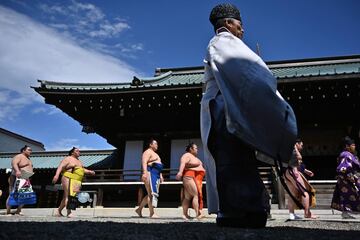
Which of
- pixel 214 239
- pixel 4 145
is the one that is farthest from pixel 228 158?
pixel 4 145

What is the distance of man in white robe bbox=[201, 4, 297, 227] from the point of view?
86.8 inches

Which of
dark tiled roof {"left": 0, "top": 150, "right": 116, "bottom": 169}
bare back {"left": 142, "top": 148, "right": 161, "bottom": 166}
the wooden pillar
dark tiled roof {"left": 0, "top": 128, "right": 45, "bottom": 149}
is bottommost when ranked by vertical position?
the wooden pillar

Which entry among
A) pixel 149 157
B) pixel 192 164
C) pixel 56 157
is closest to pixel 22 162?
pixel 149 157

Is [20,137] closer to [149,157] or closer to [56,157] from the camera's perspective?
[56,157]

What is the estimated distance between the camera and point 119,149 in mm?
12117

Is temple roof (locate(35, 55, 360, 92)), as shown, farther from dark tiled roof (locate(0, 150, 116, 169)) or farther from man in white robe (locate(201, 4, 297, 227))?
man in white robe (locate(201, 4, 297, 227))

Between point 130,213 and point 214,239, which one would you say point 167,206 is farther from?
point 214,239

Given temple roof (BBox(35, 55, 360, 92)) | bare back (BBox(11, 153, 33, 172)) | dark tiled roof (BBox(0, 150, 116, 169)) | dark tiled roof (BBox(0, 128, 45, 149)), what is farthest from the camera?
dark tiled roof (BBox(0, 128, 45, 149))

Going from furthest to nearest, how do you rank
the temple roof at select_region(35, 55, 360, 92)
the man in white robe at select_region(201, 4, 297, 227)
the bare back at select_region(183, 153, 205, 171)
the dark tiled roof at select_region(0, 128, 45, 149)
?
the dark tiled roof at select_region(0, 128, 45, 149)
the temple roof at select_region(35, 55, 360, 92)
the bare back at select_region(183, 153, 205, 171)
the man in white robe at select_region(201, 4, 297, 227)

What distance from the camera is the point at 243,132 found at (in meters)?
2.23

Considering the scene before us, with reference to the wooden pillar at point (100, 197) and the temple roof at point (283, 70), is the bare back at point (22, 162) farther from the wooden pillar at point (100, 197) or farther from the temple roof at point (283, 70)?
the temple roof at point (283, 70)

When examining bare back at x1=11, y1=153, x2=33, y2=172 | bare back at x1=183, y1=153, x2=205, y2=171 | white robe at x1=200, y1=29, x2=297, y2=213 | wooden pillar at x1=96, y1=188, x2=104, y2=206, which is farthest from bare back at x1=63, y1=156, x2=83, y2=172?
white robe at x1=200, y1=29, x2=297, y2=213

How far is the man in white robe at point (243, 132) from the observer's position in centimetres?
221

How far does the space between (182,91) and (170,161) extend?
8.41 feet
